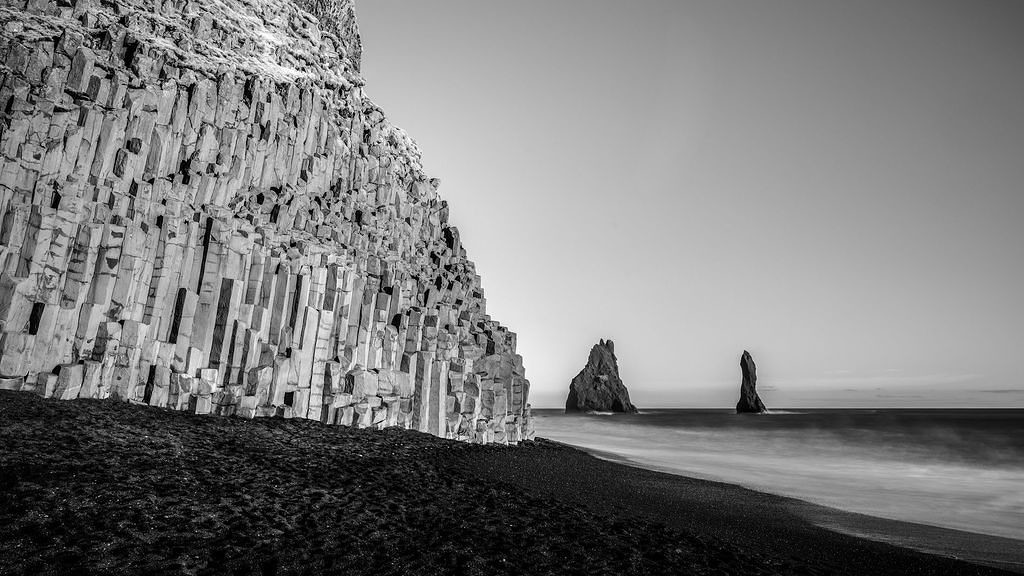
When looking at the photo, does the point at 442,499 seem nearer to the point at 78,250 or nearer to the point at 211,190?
the point at 78,250

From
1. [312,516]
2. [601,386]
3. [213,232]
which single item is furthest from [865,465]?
[601,386]

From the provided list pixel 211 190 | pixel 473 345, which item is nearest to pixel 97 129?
pixel 211 190

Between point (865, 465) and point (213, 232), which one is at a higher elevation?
point (213, 232)

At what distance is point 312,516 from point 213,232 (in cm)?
1191

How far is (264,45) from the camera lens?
2389 centimetres

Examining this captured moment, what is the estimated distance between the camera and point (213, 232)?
1753 centimetres

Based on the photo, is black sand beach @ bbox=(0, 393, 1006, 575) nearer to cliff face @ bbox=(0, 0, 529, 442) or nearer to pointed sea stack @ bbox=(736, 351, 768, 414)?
cliff face @ bbox=(0, 0, 529, 442)

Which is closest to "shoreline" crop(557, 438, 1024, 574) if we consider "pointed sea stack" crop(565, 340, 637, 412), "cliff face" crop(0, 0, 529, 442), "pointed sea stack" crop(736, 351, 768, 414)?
"cliff face" crop(0, 0, 529, 442)

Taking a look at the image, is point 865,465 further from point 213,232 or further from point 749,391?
point 749,391

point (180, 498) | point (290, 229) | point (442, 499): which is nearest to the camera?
point (180, 498)

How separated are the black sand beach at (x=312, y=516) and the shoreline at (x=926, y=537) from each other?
100cm

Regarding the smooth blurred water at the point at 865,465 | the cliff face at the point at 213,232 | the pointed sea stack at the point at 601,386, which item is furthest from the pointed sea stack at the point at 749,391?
the cliff face at the point at 213,232

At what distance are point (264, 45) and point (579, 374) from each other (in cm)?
9420

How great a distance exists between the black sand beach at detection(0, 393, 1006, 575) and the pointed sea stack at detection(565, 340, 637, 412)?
90674 mm
